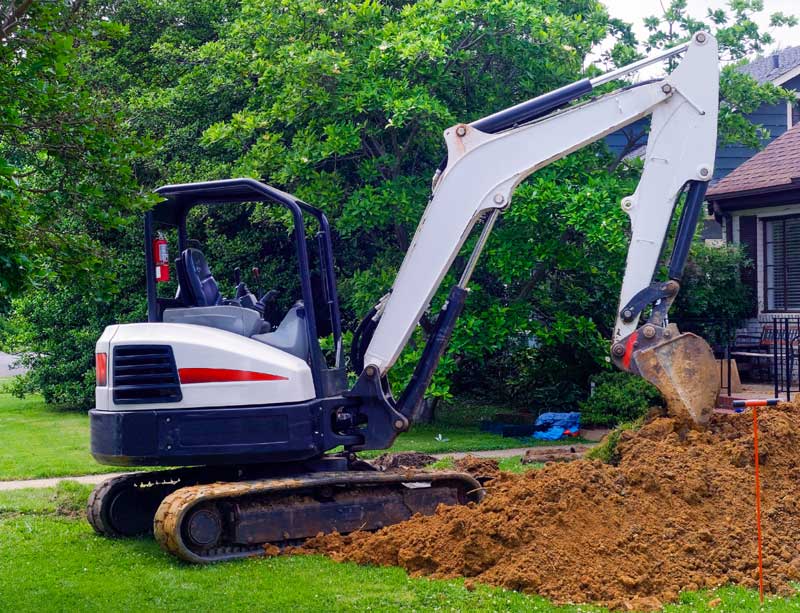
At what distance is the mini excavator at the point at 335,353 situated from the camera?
8266 mm

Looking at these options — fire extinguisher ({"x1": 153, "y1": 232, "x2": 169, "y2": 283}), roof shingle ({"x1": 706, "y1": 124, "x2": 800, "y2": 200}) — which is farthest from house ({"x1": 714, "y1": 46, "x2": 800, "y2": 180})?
fire extinguisher ({"x1": 153, "y1": 232, "x2": 169, "y2": 283})

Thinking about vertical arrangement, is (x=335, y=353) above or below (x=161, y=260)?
below

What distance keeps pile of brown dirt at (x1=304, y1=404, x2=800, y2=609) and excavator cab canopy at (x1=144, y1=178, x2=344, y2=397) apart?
139 cm

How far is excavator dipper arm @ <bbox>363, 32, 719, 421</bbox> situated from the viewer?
8875 millimetres

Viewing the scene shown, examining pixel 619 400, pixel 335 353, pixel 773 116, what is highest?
pixel 773 116

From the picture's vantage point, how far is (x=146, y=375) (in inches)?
327

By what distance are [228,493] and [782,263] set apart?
479 inches

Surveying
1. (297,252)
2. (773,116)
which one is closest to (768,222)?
(773,116)

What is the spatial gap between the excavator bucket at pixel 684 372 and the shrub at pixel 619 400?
202 inches

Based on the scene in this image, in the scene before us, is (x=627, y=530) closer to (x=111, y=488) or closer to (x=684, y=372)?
(x=684, y=372)

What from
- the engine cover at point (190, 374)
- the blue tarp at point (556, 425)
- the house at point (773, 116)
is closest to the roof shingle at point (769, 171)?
the house at point (773, 116)

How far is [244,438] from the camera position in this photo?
327 inches

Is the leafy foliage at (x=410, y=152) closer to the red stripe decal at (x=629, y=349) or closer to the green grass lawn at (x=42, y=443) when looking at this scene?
the green grass lawn at (x=42, y=443)

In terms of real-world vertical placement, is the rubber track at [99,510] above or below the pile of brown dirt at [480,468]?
below
